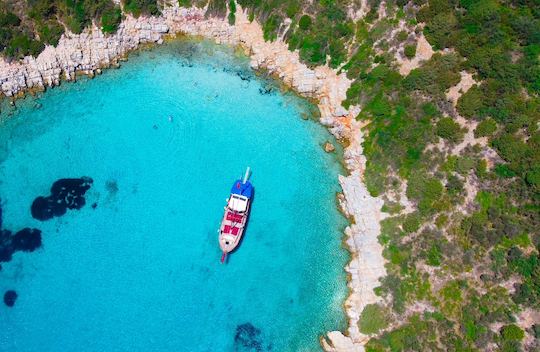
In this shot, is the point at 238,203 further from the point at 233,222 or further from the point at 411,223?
the point at 411,223

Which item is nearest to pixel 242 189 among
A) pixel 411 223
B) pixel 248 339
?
pixel 248 339

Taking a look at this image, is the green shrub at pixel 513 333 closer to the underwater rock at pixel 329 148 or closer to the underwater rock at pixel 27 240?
the underwater rock at pixel 329 148

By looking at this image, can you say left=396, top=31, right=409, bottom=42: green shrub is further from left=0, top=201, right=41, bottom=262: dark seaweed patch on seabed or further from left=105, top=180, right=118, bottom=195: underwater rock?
left=0, top=201, right=41, bottom=262: dark seaweed patch on seabed

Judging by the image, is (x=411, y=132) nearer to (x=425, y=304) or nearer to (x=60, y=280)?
(x=425, y=304)

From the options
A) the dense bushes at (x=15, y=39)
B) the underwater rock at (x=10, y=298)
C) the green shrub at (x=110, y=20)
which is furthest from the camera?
the green shrub at (x=110, y=20)

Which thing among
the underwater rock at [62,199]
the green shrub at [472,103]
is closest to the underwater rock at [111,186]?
the underwater rock at [62,199]

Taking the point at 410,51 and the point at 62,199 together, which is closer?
the point at 410,51

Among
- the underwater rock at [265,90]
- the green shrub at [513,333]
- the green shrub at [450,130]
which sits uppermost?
the green shrub at [450,130]
